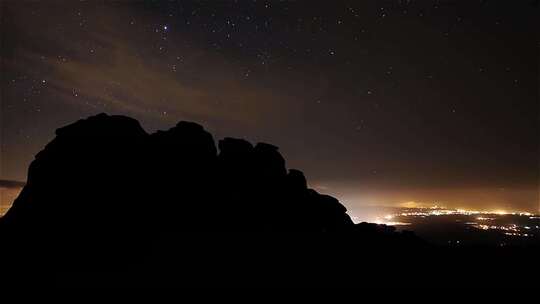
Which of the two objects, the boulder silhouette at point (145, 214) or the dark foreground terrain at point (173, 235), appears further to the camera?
the boulder silhouette at point (145, 214)

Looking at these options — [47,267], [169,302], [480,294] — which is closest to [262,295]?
[169,302]

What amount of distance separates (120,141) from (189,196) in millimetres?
10022

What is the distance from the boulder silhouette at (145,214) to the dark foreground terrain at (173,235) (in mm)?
115

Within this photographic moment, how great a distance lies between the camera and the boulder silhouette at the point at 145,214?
26281 millimetres

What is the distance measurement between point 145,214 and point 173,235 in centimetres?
405

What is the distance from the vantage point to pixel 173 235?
97.0 ft

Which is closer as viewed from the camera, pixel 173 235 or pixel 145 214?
pixel 173 235

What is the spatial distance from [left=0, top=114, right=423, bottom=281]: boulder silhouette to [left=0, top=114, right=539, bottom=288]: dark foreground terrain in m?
0.11

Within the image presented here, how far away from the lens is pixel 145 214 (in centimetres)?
3094

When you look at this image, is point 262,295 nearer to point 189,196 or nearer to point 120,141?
point 189,196

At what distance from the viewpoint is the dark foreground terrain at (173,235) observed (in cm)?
2398

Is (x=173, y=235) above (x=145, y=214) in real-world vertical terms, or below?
below

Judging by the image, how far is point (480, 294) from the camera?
23.1 m

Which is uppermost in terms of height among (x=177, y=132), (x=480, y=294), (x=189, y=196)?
Result: (x=177, y=132)
